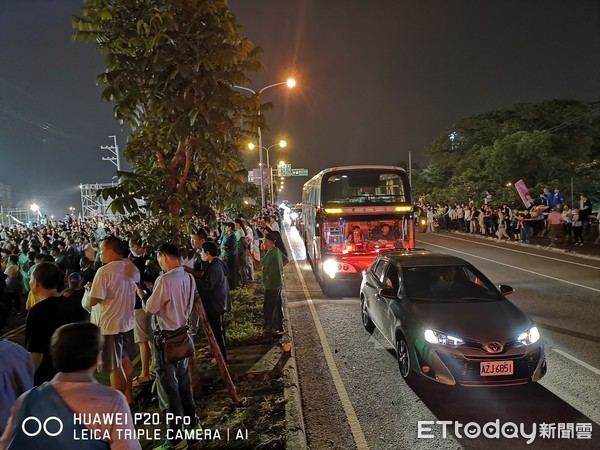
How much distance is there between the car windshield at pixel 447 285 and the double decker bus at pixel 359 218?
14.9 feet

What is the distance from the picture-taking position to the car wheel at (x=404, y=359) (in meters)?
5.91

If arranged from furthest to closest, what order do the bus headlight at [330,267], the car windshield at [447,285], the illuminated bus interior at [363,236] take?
the illuminated bus interior at [363,236], the bus headlight at [330,267], the car windshield at [447,285]

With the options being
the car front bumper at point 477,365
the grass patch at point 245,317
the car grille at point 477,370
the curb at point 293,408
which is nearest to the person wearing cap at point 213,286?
the curb at point 293,408

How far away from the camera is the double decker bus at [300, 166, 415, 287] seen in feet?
38.0

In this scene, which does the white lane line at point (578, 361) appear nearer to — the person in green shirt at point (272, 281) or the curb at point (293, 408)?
the curb at point (293, 408)

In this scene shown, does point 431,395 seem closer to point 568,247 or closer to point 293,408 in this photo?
point 293,408

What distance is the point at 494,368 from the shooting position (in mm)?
5180

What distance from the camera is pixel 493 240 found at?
23828 mm

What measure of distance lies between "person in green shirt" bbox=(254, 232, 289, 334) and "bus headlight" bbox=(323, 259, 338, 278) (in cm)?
333

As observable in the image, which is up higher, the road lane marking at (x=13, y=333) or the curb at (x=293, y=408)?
the road lane marking at (x=13, y=333)

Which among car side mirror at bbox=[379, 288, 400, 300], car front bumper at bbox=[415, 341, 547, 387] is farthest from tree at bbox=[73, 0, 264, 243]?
car front bumper at bbox=[415, 341, 547, 387]

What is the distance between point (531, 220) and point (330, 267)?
47.2 ft

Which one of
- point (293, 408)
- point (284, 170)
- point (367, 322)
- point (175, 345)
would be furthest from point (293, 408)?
point (284, 170)

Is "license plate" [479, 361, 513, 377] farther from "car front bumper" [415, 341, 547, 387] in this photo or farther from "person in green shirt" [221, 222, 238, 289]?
"person in green shirt" [221, 222, 238, 289]
